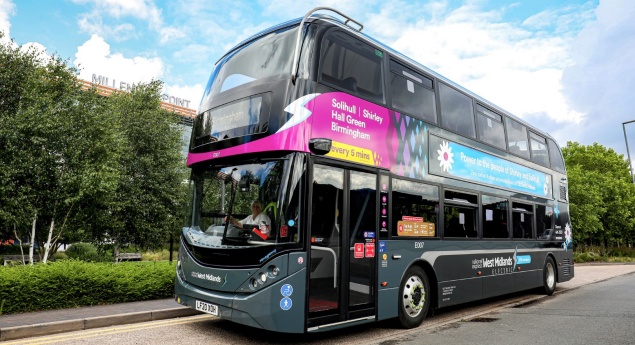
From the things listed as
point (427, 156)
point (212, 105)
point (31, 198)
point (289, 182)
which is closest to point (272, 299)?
point (289, 182)

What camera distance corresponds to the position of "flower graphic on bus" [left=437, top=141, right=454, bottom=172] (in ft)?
27.8

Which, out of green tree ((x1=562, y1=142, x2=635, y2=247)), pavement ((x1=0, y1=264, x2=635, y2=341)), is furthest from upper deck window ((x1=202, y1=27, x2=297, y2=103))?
green tree ((x1=562, y1=142, x2=635, y2=247))

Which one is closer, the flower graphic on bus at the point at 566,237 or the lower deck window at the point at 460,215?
the lower deck window at the point at 460,215

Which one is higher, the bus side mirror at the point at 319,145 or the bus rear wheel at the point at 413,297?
the bus side mirror at the point at 319,145

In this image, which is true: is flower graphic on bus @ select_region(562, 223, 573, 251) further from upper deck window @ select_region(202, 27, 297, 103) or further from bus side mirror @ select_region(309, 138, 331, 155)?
upper deck window @ select_region(202, 27, 297, 103)

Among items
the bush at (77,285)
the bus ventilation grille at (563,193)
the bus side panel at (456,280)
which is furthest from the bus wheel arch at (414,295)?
the bus ventilation grille at (563,193)

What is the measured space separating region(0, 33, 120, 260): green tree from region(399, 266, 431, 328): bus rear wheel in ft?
41.0

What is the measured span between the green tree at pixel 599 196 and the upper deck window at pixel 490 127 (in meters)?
23.8

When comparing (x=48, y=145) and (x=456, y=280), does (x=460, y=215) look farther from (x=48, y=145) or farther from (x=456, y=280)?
(x=48, y=145)

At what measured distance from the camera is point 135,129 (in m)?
22.2

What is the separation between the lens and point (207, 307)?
609cm

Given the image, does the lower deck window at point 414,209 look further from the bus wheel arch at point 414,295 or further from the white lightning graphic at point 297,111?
the white lightning graphic at point 297,111

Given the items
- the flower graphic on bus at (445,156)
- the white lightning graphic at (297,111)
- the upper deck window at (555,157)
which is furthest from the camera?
the upper deck window at (555,157)

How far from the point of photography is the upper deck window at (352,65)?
6535mm
